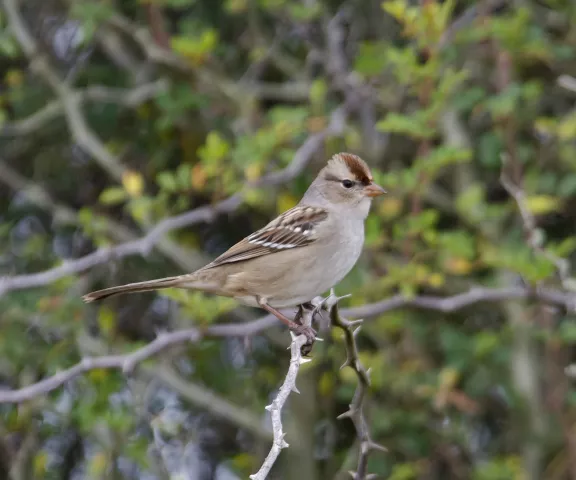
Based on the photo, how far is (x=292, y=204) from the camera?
19.0 ft

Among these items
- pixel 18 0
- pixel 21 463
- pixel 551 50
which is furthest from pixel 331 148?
pixel 21 463

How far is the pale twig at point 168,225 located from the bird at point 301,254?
18.5 inches

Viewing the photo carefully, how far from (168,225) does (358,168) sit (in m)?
1.02

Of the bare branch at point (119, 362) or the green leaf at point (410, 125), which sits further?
the green leaf at point (410, 125)

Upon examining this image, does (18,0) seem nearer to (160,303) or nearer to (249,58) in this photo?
(249,58)

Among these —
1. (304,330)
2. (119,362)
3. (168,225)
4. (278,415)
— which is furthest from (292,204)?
(278,415)

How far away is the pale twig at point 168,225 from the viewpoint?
4.30 metres

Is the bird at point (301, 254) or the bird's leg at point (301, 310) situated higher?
the bird at point (301, 254)

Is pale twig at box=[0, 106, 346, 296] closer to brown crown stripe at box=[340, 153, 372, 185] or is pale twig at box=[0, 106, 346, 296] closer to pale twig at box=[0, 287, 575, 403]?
pale twig at box=[0, 287, 575, 403]

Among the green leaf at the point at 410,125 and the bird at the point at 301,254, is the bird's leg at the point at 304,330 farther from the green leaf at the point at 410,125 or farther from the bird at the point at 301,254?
the green leaf at the point at 410,125

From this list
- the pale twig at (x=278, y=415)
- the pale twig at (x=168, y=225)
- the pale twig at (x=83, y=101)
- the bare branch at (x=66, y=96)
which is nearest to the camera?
the pale twig at (x=278, y=415)

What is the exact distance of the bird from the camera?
154 inches

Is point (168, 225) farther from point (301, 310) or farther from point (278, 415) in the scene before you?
point (278, 415)

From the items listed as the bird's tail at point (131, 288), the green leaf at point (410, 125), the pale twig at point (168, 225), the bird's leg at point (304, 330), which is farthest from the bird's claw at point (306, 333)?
the green leaf at point (410, 125)
